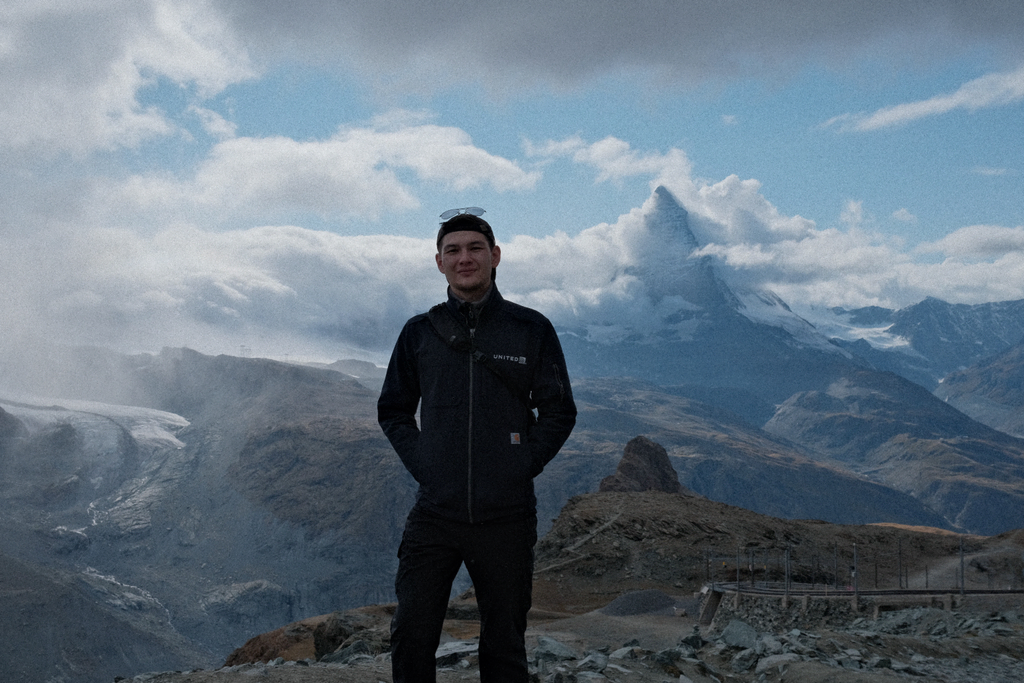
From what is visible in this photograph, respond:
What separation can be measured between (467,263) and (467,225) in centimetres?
29

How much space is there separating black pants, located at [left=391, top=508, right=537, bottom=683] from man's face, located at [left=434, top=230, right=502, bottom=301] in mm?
1454

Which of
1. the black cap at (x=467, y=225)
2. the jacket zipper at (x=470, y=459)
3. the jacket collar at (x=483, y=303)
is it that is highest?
the black cap at (x=467, y=225)

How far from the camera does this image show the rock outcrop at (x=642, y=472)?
99125 millimetres

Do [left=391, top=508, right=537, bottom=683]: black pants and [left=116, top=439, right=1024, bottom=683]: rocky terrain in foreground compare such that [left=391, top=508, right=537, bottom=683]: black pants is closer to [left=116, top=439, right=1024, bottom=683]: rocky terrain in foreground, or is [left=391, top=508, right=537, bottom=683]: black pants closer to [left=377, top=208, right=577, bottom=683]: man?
[left=377, top=208, right=577, bottom=683]: man

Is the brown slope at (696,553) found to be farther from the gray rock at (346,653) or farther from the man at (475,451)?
the man at (475,451)

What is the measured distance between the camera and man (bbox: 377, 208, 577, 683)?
515cm

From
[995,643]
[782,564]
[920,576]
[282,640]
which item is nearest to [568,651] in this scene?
[995,643]

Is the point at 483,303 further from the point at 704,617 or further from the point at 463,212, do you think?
the point at 704,617

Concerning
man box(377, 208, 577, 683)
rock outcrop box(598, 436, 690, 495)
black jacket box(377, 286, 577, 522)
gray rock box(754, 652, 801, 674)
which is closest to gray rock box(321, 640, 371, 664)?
gray rock box(754, 652, 801, 674)

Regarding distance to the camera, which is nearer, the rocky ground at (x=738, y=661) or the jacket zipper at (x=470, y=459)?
the jacket zipper at (x=470, y=459)

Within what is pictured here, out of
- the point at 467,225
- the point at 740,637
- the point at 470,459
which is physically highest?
the point at 467,225

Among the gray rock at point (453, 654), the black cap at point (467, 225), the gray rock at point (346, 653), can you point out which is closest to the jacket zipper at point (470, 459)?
the black cap at point (467, 225)

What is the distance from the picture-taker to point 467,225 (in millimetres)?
5637

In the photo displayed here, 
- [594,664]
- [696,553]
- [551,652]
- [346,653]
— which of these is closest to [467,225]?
[594,664]
